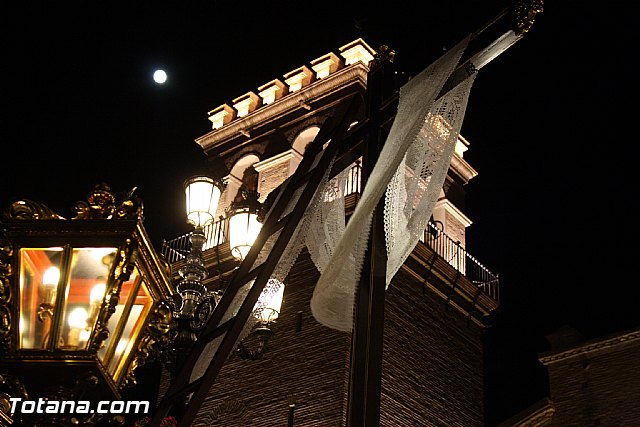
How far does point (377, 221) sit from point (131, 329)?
1476 mm

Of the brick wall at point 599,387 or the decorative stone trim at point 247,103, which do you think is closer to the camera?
the brick wall at point 599,387

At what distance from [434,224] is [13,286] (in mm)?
20052

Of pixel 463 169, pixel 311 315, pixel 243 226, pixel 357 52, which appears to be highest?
pixel 357 52

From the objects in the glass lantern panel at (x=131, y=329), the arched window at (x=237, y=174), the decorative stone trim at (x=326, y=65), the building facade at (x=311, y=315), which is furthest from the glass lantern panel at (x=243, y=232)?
the arched window at (x=237, y=174)

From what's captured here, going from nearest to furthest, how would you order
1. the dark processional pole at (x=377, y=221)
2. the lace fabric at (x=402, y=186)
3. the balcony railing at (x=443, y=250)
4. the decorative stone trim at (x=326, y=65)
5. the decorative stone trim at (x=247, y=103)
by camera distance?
the dark processional pole at (x=377, y=221) → the lace fabric at (x=402, y=186) → the balcony railing at (x=443, y=250) → the decorative stone trim at (x=326, y=65) → the decorative stone trim at (x=247, y=103)

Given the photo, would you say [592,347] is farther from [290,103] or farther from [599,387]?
[290,103]

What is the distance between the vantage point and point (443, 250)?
78.8ft

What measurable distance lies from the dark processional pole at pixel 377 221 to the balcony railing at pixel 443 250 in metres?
18.2

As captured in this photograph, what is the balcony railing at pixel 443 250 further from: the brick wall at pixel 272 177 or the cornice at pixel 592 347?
the cornice at pixel 592 347

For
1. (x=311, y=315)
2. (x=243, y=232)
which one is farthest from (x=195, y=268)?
(x=311, y=315)

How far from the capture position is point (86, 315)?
15.5 ft

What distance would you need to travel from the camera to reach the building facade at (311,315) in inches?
815

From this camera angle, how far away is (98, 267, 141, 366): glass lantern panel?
4.94m

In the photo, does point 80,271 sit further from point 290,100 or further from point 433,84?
point 290,100
